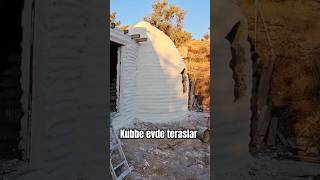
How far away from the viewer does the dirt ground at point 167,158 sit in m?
6.48

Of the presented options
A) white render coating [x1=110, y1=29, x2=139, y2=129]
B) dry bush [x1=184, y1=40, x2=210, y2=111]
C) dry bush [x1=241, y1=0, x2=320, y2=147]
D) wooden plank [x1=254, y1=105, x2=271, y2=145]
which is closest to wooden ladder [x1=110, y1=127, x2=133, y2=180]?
white render coating [x1=110, y1=29, x2=139, y2=129]

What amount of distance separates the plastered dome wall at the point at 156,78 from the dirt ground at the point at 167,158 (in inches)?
39.2

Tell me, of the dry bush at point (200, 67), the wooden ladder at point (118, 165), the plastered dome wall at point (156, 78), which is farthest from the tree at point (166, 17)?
the wooden ladder at point (118, 165)

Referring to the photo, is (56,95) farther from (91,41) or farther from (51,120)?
(91,41)

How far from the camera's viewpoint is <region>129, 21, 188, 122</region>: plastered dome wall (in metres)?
10.6

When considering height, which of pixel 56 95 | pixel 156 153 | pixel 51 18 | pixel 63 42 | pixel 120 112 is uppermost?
pixel 51 18

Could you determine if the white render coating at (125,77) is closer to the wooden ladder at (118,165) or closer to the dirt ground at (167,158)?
the dirt ground at (167,158)

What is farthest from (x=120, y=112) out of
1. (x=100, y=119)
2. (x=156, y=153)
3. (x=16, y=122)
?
(x=16, y=122)

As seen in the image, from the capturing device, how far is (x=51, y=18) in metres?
2.29

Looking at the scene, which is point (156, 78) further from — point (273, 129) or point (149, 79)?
point (273, 129)

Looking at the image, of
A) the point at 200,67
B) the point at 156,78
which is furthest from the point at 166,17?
the point at 156,78

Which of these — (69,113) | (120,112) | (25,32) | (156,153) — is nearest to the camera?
(25,32)

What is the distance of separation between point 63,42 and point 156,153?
5728mm

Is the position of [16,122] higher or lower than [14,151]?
higher
